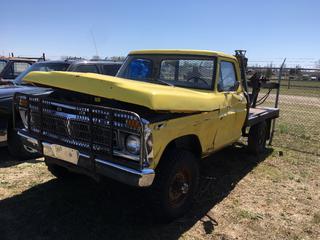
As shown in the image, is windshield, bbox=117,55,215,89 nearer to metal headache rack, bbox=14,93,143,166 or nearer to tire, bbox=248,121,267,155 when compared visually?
metal headache rack, bbox=14,93,143,166

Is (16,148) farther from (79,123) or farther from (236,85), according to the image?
(236,85)

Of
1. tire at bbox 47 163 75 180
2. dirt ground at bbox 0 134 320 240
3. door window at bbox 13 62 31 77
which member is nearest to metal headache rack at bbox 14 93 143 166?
dirt ground at bbox 0 134 320 240

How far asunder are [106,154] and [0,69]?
28.5ft

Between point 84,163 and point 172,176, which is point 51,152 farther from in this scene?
point 172,176

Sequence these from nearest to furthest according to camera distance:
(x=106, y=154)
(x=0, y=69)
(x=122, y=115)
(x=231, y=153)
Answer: (x=122, y=115) → (x=106, y=154) → (x=231, y=153) → (x=0, y=69)

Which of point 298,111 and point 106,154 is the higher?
point 106,154

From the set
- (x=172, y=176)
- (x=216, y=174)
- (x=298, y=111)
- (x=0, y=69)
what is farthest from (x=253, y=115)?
(x=298, y=111)

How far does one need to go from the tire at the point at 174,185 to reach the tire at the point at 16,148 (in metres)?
3.17

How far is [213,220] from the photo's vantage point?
4.26 m

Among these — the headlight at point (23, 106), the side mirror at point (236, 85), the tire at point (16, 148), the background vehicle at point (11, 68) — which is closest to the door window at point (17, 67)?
the background vehicle at point (11, 68)

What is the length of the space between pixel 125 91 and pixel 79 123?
69 cm

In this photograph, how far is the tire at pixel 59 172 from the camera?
5.03 metres

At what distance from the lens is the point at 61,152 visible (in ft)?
12.4

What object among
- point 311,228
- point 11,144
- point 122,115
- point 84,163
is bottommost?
point 311,228
